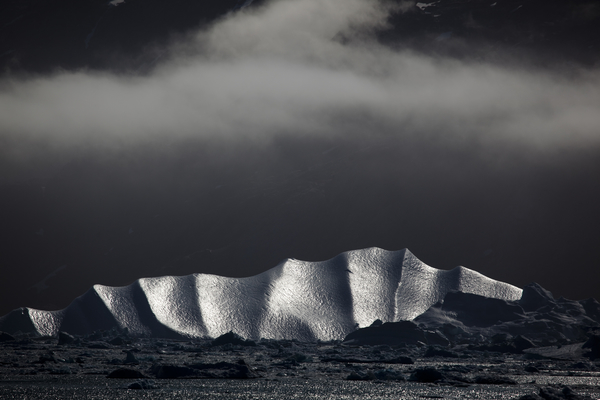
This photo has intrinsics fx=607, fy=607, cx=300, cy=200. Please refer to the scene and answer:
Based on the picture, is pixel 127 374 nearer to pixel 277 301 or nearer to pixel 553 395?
pixel 553 395

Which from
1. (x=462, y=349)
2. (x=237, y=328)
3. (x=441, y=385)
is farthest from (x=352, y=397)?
(x=237, y=328)

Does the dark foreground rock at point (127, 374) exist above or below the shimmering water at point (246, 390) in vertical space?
above

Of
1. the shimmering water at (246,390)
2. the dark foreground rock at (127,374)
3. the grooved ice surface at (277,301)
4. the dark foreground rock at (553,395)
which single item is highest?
the grooved ice surface at (277,301)

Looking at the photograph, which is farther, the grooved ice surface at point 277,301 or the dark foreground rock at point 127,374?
the grooved ice surface at point 277,301

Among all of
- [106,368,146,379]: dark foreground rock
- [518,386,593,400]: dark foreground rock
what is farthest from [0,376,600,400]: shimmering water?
[518,386,593,400]: dark foreground rock

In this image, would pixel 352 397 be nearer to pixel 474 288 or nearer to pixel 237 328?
pixel 237 328

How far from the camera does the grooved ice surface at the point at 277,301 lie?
51.3 m

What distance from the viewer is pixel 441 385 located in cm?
2492

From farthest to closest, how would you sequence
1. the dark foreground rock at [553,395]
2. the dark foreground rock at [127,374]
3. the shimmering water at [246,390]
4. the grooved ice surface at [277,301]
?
1. the grooved ice surface at [277,301]
2. the dark foreground rock at [127,374]
3. the shimmering water at [246,390]
4. the dark foreground rock at [553,395]

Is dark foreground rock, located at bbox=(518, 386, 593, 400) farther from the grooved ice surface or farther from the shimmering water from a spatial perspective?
the grooved ice surface

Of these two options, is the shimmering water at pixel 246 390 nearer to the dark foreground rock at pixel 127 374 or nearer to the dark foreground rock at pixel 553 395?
the dark foreground rock at pixel 127 374

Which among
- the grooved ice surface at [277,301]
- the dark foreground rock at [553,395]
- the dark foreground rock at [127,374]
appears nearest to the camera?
the dark foreground rock at [553,395]

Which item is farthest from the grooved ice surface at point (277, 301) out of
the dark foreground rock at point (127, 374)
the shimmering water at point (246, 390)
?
the shimmering water at point (246, 390)

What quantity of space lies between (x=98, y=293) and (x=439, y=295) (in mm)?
30926
